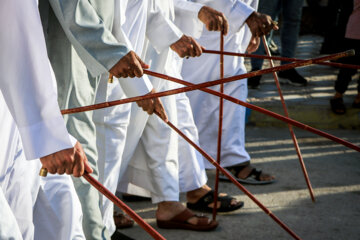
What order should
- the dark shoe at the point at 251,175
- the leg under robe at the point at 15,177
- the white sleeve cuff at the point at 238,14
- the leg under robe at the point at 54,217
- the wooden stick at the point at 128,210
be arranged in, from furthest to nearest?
the dark shoe at the point at 251,175
the white sleeve cuff at the point at 238,14
the leg under robe at the point at 54,217
the leg under robe at the point at 15,177
the wooden stick at the point at 128,210

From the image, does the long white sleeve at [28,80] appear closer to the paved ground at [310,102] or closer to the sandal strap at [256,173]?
the sandal strap at [256,173]

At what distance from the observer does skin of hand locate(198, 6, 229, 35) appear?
421cm

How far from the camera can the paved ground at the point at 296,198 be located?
4.05 meters

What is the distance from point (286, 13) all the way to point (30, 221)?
6214mm

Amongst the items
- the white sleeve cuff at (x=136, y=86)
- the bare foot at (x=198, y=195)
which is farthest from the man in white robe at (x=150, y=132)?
the bare foot at (x=198, y=195)

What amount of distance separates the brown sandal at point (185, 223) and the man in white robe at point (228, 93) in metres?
1.11

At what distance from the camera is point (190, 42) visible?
12.3ft

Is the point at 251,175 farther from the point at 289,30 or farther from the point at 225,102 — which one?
the point at 289,30

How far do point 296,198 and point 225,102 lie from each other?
96 centimetres

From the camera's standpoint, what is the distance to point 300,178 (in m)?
5.22

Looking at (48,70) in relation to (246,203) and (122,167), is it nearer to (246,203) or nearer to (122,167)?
(122,167)

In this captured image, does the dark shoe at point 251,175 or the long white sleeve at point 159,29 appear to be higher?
the long white sleeve at point 159,29

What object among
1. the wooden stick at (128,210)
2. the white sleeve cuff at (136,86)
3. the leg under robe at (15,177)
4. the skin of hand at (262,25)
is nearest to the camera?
the wooden stick at (128,210)

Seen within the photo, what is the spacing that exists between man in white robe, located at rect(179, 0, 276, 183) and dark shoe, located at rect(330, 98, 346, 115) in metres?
2.11
